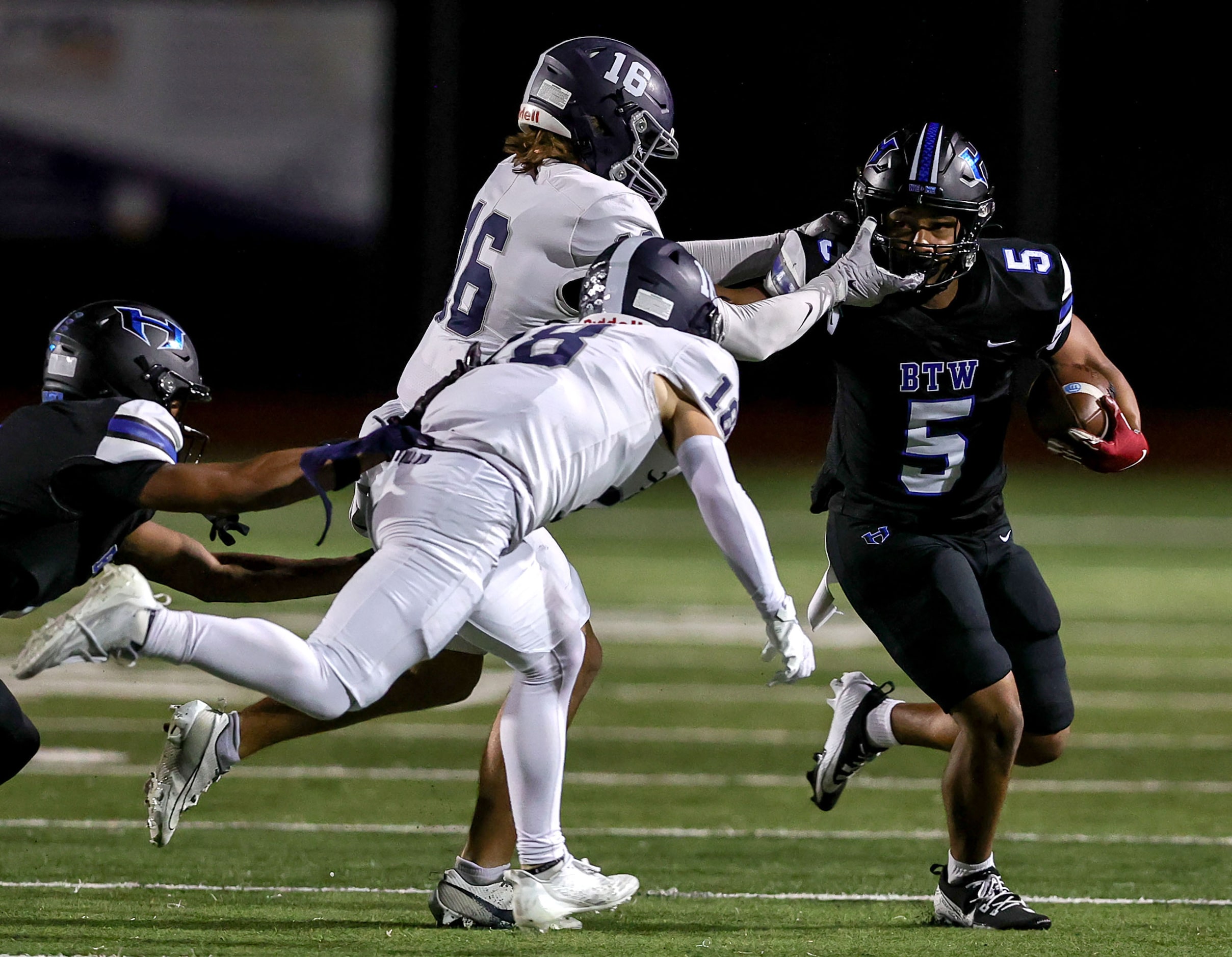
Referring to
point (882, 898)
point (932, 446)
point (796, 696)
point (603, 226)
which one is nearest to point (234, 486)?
point (603, 226)

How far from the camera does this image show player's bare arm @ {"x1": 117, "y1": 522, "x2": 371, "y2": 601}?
379 centimetres

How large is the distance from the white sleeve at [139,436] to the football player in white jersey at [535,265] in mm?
441

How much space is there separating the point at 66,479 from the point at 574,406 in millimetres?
897

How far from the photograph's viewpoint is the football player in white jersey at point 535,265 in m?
3.79

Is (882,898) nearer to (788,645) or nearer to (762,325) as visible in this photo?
(788,645)

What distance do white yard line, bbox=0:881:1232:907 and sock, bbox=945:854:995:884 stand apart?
27 cm

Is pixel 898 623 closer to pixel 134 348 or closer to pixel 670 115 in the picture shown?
pixel 670 115

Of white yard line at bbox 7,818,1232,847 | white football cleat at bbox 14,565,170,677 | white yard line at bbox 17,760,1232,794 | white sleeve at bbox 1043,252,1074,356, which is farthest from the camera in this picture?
white yard line at bbox 17,760,1232,794

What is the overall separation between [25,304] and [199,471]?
13.1m

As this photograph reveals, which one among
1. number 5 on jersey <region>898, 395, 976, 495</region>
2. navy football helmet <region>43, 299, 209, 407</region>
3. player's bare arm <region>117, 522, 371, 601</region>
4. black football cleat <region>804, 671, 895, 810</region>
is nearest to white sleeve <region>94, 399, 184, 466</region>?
navy football helmet <region>43, 299, 209, 407</region>

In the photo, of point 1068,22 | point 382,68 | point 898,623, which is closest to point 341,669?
point 898,623

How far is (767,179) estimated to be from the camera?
16344mm

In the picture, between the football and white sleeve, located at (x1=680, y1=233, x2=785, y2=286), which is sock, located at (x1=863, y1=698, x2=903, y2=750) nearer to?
the football

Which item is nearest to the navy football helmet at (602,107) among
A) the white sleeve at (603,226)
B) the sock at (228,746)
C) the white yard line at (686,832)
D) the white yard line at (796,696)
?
the white sleeve at (603,226)
